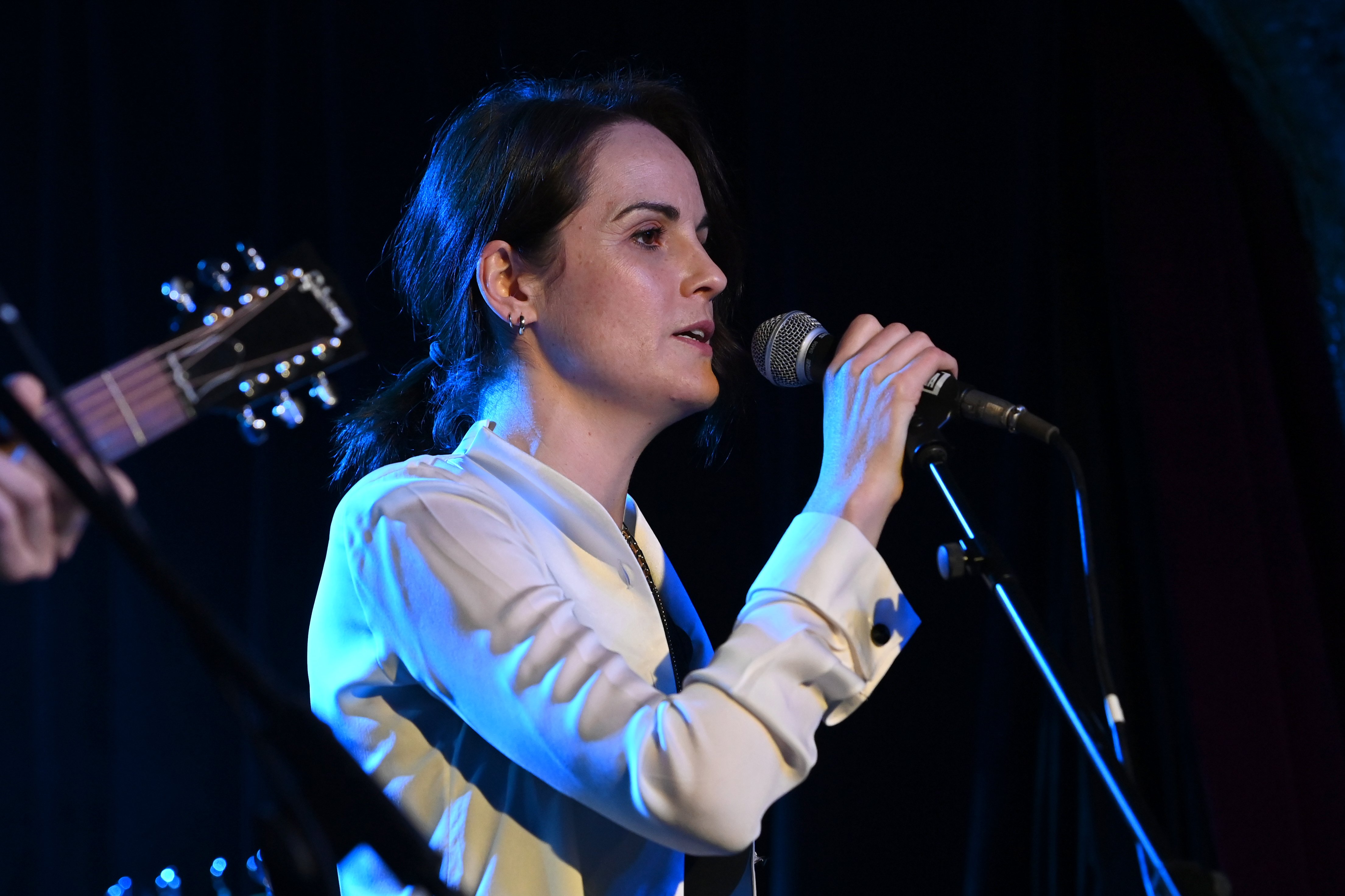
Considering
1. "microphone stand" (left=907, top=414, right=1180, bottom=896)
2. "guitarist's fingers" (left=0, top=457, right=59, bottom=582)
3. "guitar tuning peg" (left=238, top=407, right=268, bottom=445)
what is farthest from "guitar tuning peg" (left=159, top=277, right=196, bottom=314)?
"microphone stand" (left=907, top=414, right=1180, bottom=896)

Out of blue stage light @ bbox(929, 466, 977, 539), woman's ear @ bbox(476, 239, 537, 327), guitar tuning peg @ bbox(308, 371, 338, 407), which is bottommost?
blue stage light @ bbox(929, 466, 977, 539)

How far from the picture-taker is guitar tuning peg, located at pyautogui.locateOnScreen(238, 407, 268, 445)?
982mm

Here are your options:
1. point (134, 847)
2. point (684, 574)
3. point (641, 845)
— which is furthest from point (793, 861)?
point (134, 847)

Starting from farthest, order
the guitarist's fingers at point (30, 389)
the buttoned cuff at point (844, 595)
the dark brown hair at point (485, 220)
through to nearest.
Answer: the dark brown hair at point (485, 220) < the buttoned cuff at point (844, 595) < the guitarist's fingers at point (30, 389)

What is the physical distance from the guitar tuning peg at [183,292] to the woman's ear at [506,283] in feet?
1.90

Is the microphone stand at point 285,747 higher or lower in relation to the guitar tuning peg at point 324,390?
lower

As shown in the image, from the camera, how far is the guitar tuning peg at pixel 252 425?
0.98m

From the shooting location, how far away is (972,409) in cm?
117

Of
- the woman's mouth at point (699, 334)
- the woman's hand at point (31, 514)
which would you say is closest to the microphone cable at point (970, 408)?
the woman's mouth at point (699, 334)

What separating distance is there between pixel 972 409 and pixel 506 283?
0.72m

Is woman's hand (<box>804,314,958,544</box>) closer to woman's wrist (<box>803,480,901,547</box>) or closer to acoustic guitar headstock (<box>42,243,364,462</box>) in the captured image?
woman's wrist (<box>803,480,901,547</box>)

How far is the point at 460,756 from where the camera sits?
4.02 ft

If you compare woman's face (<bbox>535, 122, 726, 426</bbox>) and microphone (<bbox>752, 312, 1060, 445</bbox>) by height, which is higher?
woman's face (<bbox>535, 122, 726, 426</bbox>)

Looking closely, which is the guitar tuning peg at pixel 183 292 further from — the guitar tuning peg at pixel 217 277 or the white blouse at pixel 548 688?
the white blouse at pixel 548 688
